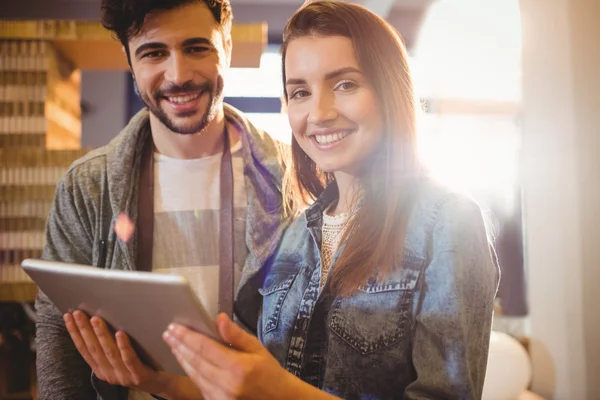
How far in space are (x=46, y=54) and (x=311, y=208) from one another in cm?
77

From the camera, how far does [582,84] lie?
1.46m

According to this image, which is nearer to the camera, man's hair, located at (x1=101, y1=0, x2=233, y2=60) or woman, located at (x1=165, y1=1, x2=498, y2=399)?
woman, located at (x1=165, y1=1, x2=498, y2=399)

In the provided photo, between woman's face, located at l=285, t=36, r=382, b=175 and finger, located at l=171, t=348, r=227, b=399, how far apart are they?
0.40 meters

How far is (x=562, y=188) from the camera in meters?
1.53

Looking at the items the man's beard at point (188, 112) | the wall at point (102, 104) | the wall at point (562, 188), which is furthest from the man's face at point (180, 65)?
the wall at point (562, 188)

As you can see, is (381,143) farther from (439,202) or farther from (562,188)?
(562,188)

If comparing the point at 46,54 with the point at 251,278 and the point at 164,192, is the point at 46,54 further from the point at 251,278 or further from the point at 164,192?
the point at 251,278

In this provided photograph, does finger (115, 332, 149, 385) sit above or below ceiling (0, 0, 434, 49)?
below

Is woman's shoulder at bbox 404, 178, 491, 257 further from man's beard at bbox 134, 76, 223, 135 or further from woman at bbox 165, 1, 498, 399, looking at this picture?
man's beard at bbox 134, 76, 223, 135

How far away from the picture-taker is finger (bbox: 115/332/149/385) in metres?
0.78

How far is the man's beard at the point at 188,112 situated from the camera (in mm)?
1062

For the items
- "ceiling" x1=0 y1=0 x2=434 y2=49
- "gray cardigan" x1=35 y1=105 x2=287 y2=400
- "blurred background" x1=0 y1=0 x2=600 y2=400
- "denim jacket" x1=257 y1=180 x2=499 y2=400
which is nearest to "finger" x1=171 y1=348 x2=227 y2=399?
"denim jacket" x1=257 y1=180 x2=499 y2=400

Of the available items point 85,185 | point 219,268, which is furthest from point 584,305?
point 85,185

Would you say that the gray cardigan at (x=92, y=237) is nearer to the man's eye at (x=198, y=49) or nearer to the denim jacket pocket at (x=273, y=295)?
the denim jacket pocket at (x=273, y=295)
